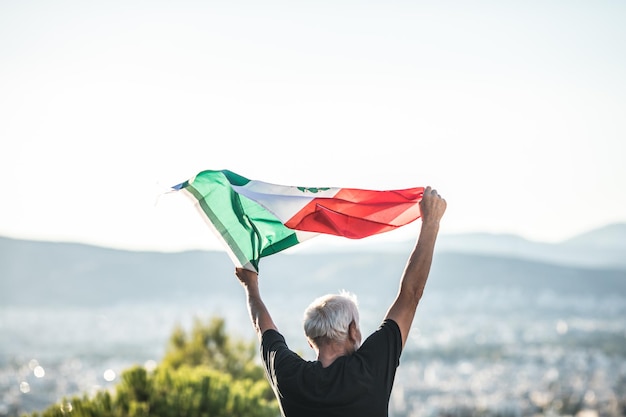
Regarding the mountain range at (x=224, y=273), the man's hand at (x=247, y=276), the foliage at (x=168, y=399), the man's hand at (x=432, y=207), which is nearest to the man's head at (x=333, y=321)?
the man's hand at (x=432, y=207)

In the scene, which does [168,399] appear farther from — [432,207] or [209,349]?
[209,349]

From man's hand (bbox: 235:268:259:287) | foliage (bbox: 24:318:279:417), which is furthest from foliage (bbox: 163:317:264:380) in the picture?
man's hand (bbox: 235:268:259:287)

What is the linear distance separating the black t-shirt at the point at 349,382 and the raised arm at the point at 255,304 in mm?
390

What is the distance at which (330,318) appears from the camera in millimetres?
3414

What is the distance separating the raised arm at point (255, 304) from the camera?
383 centimetres

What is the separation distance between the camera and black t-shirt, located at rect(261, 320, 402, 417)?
329 centimetres

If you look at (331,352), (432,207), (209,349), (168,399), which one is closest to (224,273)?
(209,349)

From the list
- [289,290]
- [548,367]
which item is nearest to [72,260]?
[289,290]

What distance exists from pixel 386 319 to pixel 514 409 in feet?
159

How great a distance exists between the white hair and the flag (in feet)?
3.05

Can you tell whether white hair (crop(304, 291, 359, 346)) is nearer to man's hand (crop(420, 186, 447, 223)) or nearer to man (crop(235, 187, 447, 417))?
man (crop(235, 187, 447, 417))

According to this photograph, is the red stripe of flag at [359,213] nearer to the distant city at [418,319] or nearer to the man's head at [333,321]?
the man's head at [333,321]

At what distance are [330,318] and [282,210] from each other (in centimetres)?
108

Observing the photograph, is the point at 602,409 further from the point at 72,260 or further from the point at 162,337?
the point at 72,260
